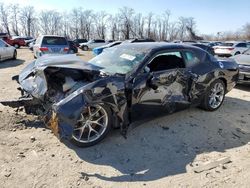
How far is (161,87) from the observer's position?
473 cm

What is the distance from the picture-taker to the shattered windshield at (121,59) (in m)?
4.62

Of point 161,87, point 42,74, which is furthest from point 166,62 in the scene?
point 42,74

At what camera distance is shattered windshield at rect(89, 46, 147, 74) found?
4.62 metres

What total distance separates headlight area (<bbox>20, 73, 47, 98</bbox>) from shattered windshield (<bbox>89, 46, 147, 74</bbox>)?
1.04 m

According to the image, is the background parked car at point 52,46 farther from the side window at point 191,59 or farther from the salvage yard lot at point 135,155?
the side window at point 191,59

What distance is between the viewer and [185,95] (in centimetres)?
520

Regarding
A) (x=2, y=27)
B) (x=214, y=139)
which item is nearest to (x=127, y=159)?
(x=214, y=139)

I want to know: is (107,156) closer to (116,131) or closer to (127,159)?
(127,159)

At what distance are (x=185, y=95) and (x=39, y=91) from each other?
2669 mm

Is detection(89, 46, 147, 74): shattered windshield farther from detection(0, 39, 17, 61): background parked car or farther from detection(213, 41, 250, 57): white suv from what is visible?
detection(213, 41, 250, 57): white suv

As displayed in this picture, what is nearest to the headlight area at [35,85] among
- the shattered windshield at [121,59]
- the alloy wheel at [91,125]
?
the alloy wheel at [91,125]

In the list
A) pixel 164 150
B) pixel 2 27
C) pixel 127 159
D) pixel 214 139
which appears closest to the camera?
pixel 127 159

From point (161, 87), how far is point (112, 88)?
A: 3.46 feet

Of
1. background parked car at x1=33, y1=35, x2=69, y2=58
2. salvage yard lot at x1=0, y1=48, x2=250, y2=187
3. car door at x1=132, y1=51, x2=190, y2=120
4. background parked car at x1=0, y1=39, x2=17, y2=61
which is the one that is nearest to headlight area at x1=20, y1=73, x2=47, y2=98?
salvage yard lot at x1=0, y1=48, x2=250, y2=187
